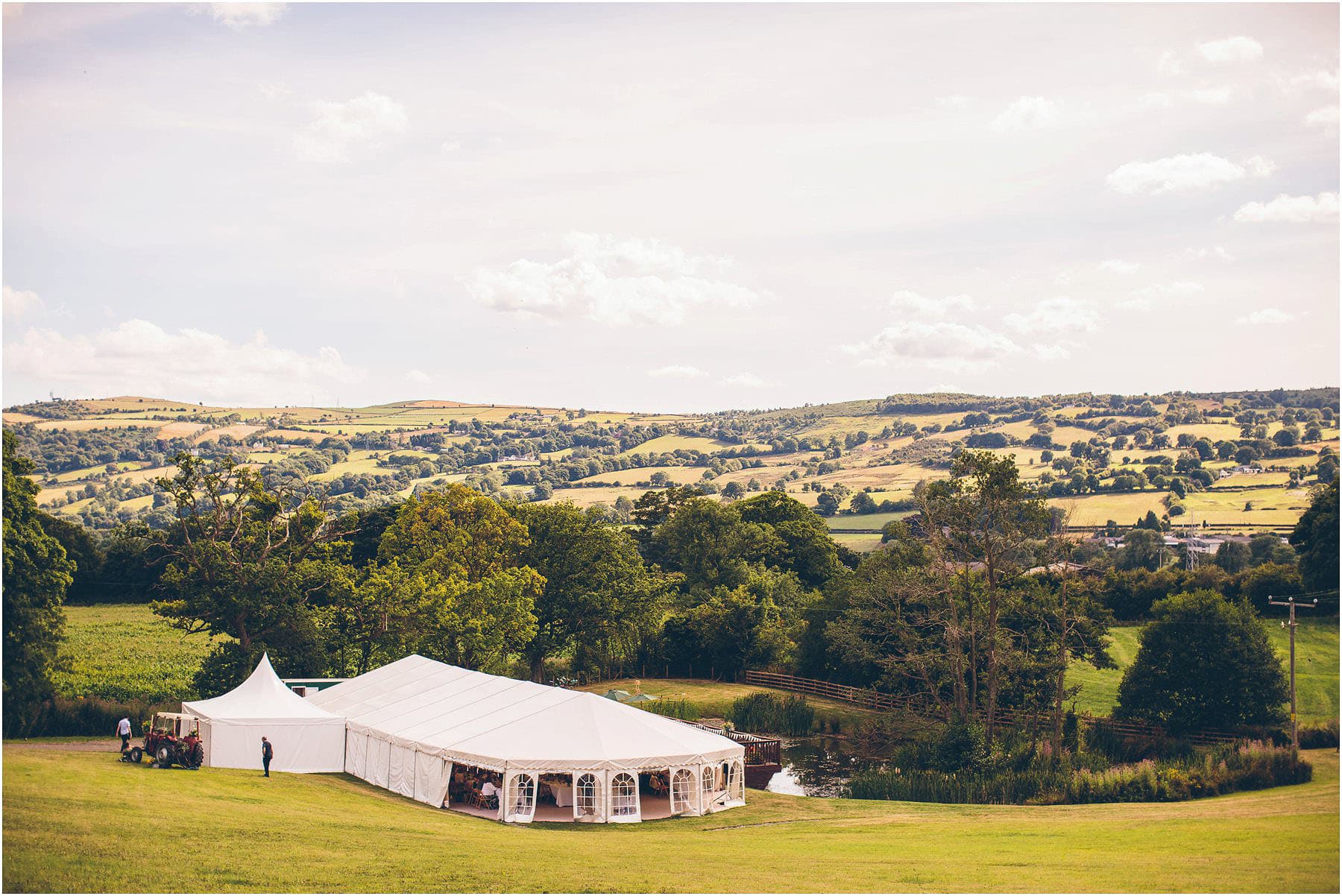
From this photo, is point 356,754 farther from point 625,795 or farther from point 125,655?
point 125,655

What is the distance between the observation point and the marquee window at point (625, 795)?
26141 millimetres

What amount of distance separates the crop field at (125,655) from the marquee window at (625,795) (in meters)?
16.9

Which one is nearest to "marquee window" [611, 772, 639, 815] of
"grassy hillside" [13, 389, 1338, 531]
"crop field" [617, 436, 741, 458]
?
"grassy hillside" [13, 389, 1338, 531]

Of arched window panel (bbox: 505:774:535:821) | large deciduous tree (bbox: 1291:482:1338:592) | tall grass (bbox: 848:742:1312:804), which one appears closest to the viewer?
arched window panel (bbox: 505:774:535:821)

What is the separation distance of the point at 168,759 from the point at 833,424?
173 meters

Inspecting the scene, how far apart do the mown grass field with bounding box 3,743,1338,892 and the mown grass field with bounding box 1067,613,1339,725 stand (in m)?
15.8

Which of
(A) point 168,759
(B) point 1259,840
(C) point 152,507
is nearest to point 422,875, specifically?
(A) point 168,759

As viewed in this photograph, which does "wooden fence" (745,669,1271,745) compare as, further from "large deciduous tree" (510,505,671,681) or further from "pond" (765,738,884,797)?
"large deciduous tree" (510,505,671,681)

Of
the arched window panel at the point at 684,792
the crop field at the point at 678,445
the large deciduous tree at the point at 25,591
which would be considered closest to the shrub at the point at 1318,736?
the arched window panel at the point at 684,792

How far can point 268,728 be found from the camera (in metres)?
29.9

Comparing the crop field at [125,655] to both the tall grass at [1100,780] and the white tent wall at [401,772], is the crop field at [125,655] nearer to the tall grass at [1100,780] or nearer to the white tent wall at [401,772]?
the white tent wall at [401,772]

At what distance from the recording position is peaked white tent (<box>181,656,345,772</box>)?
29238 mm

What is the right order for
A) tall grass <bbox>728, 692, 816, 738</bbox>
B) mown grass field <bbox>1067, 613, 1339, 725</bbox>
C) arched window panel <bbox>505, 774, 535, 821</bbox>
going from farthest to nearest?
tall grass <bbox>728, 692, 816, 738</bbox>
mown grass field <bbox>1067, 613, 1339, 725</bbox>
arched window panel <bbox>505, 774, 535, 821</bbox>

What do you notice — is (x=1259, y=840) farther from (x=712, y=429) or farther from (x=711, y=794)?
(x=712, y=429)
